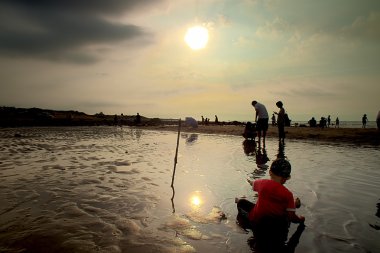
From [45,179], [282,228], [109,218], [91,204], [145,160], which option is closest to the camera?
[282,228]

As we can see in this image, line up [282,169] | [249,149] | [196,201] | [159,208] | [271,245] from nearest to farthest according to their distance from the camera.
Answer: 1. [271,245]
2. [282,169]
3. [159,208]
4. [196,201]
5. [249,149]

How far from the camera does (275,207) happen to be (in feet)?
14.5

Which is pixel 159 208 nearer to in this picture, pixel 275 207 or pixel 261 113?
pixel 275 207

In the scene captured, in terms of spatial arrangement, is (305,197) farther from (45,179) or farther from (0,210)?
(45,179)

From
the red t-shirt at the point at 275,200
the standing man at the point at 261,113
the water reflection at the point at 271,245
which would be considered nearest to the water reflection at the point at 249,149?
the standing man at the point at 261,113

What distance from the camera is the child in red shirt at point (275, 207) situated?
4.39 meters

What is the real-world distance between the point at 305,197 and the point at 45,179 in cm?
738

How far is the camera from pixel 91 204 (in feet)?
20.5

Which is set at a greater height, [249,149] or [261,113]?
[261,113]

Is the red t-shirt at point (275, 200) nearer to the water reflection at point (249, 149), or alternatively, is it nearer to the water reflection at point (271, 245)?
the water reflection at point (271, 245)

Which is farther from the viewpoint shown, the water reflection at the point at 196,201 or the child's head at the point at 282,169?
the water reflection at the point at 196,201

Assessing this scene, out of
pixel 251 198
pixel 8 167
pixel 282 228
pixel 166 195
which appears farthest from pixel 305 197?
pixel 8 167

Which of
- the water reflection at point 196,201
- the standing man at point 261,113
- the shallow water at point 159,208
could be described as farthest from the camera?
the standing man at point 261,113

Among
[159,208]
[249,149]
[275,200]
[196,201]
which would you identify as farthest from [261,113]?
[275,200]
